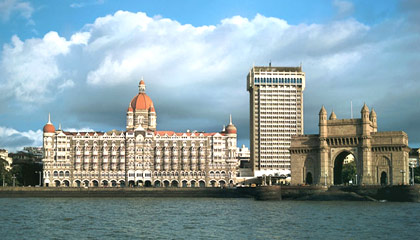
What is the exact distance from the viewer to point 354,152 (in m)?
142

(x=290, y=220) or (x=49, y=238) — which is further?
(x=290, y=220)

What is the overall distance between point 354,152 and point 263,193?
23877 mm

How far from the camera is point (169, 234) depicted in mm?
68188

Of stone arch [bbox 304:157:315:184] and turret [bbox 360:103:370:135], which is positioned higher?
turret [bbox 360:103:370:135]

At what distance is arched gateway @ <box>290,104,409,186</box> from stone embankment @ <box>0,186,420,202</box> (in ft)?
30.5

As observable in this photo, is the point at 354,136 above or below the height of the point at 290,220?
above

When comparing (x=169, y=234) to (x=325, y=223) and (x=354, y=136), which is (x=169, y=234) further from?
(x=354, y=136)

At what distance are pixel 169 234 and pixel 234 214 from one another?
2814 centimetres

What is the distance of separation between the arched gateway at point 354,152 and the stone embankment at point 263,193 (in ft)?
30.5

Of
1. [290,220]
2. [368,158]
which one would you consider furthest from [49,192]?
[290,220]

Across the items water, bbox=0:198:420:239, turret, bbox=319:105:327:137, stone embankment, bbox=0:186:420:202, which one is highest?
turret, bbox=319:105:327:137

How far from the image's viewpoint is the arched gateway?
138750 millimetres

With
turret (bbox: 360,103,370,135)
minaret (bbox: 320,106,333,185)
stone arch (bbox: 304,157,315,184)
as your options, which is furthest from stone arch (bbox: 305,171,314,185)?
turret (bbox: 360,103,370,135)

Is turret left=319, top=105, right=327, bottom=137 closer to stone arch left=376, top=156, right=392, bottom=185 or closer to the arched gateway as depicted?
→ the arched gateway
